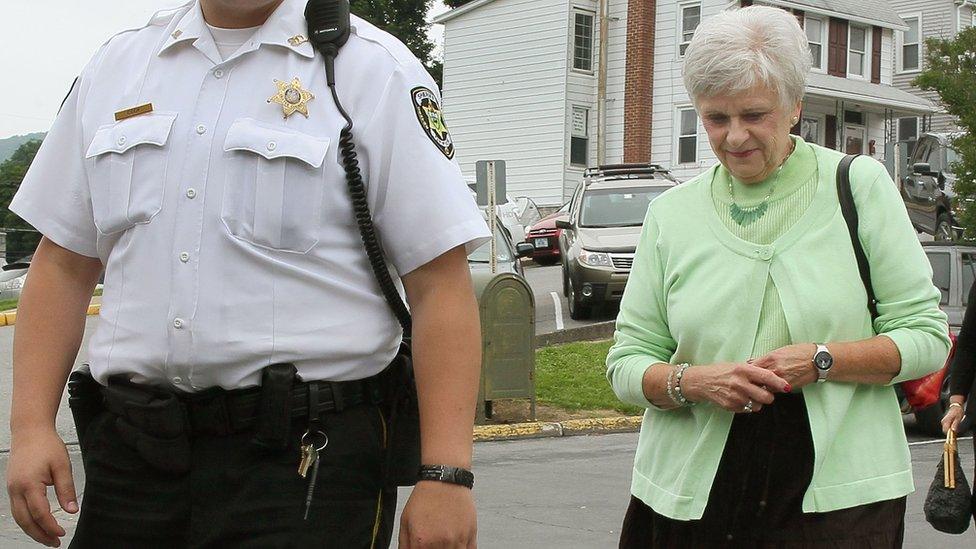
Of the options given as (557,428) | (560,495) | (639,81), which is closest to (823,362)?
(560,495)

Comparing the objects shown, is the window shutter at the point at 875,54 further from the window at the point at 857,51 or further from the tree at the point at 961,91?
the tree at the point at 961,91

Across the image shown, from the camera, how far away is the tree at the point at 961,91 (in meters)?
18.7

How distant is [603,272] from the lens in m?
19.0

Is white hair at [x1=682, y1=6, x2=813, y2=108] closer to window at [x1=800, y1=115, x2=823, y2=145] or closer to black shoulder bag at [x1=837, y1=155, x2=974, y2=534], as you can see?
black shoulder bag at [x1=837, y1=155, x2=974, y2=534]

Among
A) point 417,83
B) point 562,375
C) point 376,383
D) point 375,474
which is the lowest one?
point 562,375

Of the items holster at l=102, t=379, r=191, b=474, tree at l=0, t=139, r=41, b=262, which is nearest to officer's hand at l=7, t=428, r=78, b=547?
holster at l=102, t=379, r=191, b=474

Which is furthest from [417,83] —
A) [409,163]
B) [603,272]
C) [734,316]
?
[603,272]

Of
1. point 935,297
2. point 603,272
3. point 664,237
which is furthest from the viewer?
point 603,272

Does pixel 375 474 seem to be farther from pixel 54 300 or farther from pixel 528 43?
pixel 528 43

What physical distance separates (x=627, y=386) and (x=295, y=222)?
1149 millimetres

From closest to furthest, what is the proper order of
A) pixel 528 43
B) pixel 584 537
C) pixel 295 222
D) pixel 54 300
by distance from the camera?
pixel 295 222 < pixel 54 300 < pixel 584 537 < pixel 528 43

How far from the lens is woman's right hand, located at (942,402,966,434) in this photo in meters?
4.46

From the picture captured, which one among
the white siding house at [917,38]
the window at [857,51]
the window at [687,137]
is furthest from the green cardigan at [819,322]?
the white siding house at [917,38]

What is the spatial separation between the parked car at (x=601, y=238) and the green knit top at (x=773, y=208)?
14795 mm
